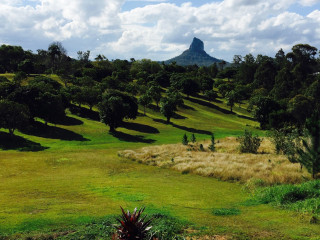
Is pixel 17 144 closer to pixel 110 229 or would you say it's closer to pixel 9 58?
pixel 110 229

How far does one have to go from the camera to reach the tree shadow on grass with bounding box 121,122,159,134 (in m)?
78.9

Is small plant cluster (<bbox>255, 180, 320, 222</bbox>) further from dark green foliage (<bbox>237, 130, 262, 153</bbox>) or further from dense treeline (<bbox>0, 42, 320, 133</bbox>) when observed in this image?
dense treeline (<bbox>0, 42, 320, 133</bbox>)

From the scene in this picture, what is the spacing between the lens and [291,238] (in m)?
13.4

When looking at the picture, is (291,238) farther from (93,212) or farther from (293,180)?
(293,180)

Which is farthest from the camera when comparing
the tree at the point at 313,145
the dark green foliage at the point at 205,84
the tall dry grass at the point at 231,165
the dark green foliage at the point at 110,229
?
the dark green foliage at the point at 205,84

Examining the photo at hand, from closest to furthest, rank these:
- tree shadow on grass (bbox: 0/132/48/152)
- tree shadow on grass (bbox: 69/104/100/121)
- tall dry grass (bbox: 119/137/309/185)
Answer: tall dry grass (bbox: 119/137/309/185) < tree shadow on grass (bbox: 0/132/48/152) < tree shadow on grass (bbox: 69/104/100/121)

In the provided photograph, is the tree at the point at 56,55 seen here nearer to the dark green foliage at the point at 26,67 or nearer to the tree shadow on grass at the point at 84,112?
the dark green foliage at the point at 26,67

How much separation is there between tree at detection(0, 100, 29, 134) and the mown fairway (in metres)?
9.42

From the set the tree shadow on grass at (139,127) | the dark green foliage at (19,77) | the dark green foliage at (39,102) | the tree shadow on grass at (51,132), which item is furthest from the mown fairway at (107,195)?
the dark green foliage at (19,77)

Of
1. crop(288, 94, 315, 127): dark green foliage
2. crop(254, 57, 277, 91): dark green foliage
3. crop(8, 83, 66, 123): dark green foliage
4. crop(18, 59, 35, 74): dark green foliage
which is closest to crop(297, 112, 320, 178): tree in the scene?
crop(8, 83, 66, 123): dark green foliage

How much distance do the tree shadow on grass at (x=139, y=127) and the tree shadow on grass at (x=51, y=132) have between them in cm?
1763

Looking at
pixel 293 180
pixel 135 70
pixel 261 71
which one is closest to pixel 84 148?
pixel 293 180

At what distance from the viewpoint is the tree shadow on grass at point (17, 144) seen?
53.3 metres

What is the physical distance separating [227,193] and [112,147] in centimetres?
3715
